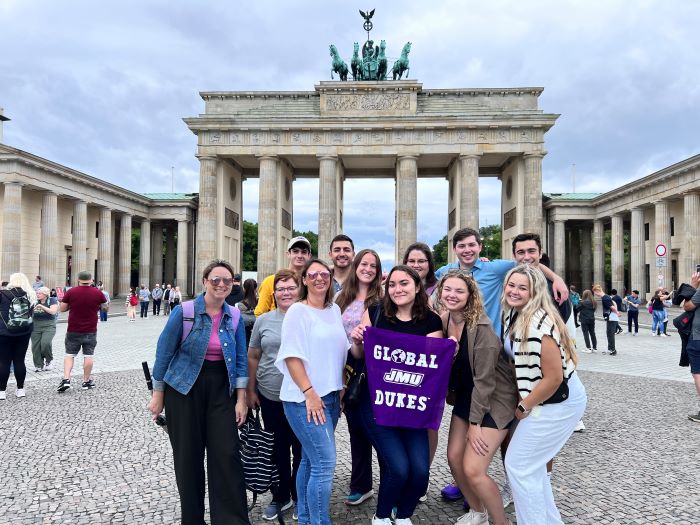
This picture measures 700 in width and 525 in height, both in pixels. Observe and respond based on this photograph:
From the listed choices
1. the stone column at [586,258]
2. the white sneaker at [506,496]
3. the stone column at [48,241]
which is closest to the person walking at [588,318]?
the white sneaker at [506,496]

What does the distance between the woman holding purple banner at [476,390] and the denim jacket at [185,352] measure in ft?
5.25

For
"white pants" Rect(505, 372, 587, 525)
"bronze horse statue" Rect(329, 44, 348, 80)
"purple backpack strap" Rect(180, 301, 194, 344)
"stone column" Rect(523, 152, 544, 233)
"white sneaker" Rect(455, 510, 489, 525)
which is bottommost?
"white sneaker" Rect(455, 510, 489, 525)

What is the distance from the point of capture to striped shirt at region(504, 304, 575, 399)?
3.26m

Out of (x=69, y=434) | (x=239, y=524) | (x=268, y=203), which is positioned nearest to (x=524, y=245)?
(x=239, y=524)

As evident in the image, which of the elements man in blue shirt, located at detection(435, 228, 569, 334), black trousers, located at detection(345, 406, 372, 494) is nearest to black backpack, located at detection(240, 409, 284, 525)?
black trousers, located at detection(345, 406, 372, 494)

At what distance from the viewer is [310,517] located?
134 inches

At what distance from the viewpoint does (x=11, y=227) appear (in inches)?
1236

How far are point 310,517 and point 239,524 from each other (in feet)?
1.80

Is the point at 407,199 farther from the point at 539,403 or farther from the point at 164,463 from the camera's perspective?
the point at 539,403

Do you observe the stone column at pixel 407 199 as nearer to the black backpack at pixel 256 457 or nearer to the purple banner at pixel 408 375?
the black backpack at pixel 256 457

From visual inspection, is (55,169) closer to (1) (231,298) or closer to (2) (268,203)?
(2) (268,203)

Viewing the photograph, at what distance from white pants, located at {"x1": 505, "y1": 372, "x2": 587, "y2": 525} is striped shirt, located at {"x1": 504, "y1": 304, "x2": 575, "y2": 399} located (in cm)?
16

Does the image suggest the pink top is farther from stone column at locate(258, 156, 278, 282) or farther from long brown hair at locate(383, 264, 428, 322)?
stone column at locate(258, 156, 278, 282)

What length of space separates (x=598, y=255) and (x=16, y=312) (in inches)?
1811
